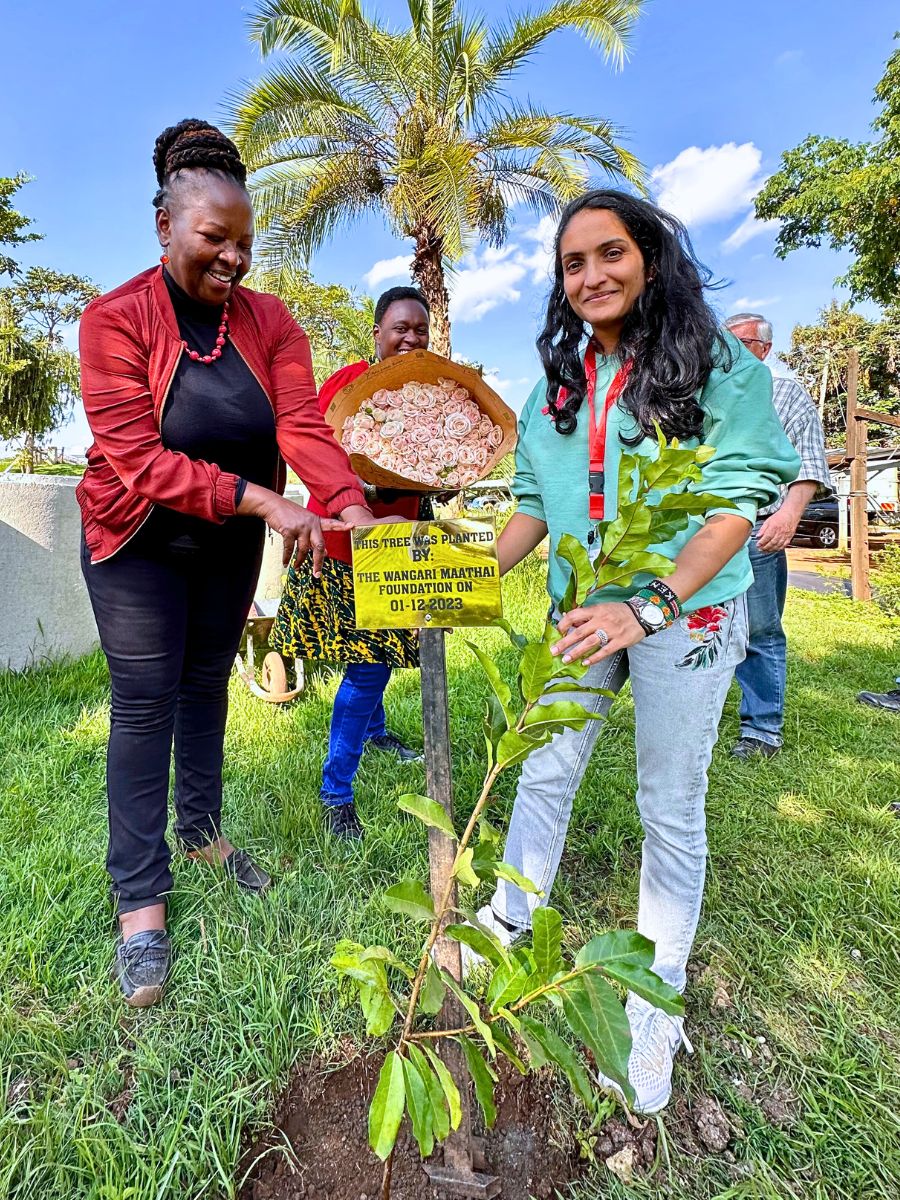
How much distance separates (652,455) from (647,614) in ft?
1.28

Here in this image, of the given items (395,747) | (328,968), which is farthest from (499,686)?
(395,747)

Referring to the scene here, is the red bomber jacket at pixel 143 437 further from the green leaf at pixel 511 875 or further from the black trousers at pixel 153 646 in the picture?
the green leaf at pixel 511 875

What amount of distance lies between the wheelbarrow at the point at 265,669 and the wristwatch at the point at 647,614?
8.97 feet

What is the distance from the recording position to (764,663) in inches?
133

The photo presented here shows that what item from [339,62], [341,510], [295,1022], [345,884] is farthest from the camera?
[339,62]

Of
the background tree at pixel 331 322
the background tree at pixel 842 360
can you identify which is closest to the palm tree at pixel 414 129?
the background tree at pixel 331 322

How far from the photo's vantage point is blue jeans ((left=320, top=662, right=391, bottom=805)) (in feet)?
8.07

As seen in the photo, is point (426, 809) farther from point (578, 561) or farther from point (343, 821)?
point (343, 821)

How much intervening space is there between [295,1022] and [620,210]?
197 cm

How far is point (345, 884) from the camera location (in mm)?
2084

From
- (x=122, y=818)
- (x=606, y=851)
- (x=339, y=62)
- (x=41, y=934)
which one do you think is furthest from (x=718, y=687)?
(x=339, y=62)

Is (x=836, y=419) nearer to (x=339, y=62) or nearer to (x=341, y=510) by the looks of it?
(x=339, y=62)

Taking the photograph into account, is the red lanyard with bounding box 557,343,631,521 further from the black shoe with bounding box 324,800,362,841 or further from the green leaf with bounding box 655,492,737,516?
the black shoe with bounding box 324,800,362,841

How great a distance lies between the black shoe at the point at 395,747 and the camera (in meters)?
3.07
